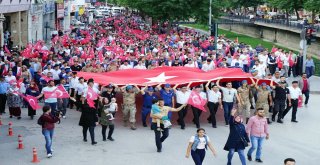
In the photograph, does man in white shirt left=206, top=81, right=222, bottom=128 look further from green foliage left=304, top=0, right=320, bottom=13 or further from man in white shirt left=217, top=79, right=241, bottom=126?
green foliage left=304, top=0, right=320, bottom=13

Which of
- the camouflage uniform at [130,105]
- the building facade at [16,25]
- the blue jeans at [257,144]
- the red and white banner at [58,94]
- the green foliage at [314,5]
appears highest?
the green foliage at [314,5]

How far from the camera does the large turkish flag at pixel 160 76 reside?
18469 millimetres

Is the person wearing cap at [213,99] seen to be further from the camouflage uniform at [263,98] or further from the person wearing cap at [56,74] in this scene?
the person wearing cap at [56,74]

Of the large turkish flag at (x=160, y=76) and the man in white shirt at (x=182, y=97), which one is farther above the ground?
the large turkish flag at (x=160, y=76)

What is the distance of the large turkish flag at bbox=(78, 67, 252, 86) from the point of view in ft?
60.6

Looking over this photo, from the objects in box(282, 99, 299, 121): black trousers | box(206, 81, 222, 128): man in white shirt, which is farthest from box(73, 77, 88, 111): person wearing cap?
box(282, 99, 299, 121): black trousers

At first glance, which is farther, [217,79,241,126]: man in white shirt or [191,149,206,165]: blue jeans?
[217,79,241,126]: man in white shirt

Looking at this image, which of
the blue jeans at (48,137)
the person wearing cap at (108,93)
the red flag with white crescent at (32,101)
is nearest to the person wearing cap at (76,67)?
the red flag with white crescent at (32,101)

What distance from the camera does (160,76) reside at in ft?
63.0

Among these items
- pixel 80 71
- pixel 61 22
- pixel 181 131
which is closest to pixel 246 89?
pixel 181 131

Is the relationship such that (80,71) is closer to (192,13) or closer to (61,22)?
(192,13)

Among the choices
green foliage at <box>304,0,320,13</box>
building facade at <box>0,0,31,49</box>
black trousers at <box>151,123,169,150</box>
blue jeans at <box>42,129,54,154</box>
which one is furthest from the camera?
green foliage at <box>304,0,320,13</box>

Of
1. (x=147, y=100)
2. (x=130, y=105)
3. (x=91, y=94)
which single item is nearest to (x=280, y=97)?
(x=147, y=100)

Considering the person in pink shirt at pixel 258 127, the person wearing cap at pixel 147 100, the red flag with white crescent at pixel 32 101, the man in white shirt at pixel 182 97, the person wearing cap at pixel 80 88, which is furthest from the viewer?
the person wearing cap at pixel 80 88
